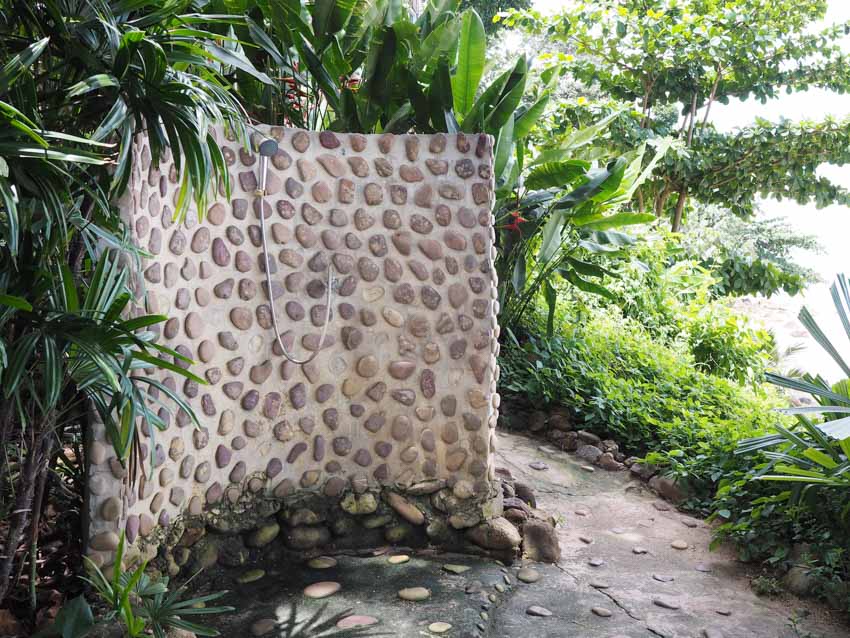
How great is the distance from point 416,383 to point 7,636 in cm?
194

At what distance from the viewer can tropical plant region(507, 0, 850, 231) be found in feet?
29.4

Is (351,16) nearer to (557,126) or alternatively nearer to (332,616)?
(332,616)

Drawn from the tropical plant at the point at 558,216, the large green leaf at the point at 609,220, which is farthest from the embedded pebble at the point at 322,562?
the large green leaf at the point at 609,220

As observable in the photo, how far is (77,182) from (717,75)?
8.70 metres


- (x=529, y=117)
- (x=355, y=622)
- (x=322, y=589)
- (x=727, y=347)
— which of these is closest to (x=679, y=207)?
(x=727, y=347)

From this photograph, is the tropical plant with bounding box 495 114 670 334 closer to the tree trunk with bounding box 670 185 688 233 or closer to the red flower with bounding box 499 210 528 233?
the red flower with bounding box 499 210 528 233

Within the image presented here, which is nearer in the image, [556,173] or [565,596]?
[565,596]

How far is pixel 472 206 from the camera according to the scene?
3799 mm

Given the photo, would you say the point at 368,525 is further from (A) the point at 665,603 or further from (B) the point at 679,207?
(B) the point at 679,207

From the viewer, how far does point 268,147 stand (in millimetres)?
3262

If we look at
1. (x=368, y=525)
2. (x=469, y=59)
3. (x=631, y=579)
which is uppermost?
(x=469, y=59)

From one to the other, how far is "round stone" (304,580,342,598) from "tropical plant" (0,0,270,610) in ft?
3.37

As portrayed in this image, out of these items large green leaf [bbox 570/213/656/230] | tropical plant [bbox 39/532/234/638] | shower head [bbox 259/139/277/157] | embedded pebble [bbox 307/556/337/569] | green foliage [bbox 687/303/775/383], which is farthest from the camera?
green foliage [bbox 687/303/775/383]

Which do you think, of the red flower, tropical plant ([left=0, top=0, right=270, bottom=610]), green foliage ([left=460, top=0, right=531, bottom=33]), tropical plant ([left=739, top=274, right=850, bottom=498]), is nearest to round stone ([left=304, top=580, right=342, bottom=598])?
tropical plant ([left=0, top=0, right=270, bottom=610])
